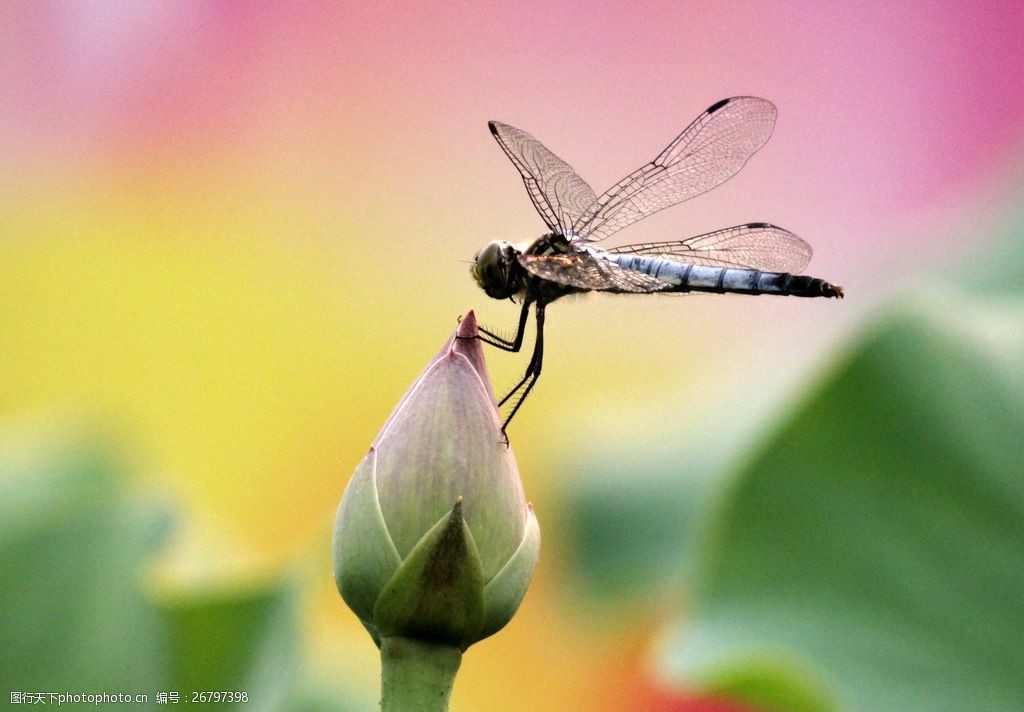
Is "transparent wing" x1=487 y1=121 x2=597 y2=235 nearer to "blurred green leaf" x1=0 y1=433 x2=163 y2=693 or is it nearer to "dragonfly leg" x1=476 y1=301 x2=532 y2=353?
"dragonfly leg" x1=476 y1=301 x2=532 y2=353

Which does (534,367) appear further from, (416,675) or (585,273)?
(416,675)

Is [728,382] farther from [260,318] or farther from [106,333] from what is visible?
[106,333]

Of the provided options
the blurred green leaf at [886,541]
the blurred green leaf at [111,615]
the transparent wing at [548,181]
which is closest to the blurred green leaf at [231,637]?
the blurred green leaf at [111,615]

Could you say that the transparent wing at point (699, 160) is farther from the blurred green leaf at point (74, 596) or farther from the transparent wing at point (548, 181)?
the blurred green leaf at point (74, 596)

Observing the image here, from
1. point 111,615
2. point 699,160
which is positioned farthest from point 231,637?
point 699,160

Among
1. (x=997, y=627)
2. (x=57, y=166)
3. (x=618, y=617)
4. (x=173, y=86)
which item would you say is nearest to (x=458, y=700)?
(x=618, y=617)
